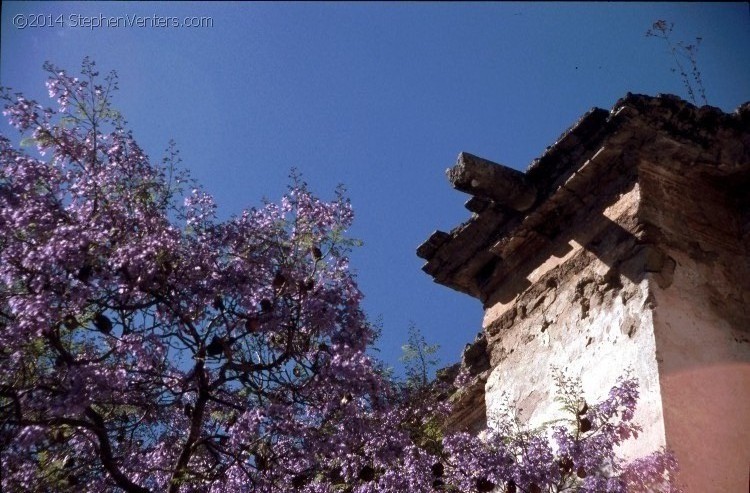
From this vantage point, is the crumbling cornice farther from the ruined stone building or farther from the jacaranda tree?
the jacaranda tree

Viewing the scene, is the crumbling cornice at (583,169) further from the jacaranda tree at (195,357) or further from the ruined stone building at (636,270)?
the jacaranda tree at (195,357)

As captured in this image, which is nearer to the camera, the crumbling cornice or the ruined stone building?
the ruined stone building

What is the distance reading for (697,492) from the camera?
4.20 meters

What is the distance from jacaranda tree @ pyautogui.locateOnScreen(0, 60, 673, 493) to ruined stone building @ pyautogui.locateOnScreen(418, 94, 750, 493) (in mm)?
275

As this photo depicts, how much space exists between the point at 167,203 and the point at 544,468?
247 cm

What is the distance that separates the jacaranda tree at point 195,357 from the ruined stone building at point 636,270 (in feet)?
0.90

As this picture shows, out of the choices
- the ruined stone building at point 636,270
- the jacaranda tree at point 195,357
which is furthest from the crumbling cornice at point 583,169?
the jacaranda tree at point 195,357

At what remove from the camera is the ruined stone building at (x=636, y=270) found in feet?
14.7

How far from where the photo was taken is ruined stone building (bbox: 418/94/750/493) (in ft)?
14.7

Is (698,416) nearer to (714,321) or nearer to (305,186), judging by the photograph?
(714,321)

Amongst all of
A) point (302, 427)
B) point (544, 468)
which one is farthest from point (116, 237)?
point (544, 468)

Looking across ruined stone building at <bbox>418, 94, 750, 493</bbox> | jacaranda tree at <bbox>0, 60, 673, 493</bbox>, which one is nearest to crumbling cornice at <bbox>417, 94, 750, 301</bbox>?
ruined stone building at <bbox>418, 94, 750, 493</bbox>

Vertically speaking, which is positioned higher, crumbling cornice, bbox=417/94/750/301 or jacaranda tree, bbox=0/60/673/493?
crumbling cornice, bbox=417/94/750/301

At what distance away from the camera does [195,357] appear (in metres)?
→ 4.61
